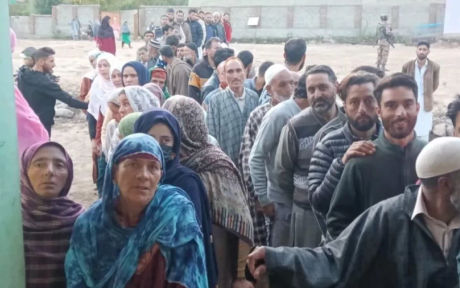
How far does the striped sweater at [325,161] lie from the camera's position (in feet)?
11.4

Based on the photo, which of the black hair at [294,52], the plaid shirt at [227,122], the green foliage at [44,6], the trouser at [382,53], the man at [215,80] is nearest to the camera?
the plaid shirt at [227,122]

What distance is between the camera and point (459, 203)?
7.97 feet

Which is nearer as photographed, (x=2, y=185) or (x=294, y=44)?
(x=2, y=185)

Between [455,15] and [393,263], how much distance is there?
353cm

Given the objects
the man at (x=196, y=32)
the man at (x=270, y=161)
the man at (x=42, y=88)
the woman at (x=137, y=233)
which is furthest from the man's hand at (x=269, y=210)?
the man at (x=196, y=32)

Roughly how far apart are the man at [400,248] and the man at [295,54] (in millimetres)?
3589

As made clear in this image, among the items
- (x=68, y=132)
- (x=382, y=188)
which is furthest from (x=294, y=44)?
(x=68, y=132)

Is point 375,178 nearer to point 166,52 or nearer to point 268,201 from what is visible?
point 268,201

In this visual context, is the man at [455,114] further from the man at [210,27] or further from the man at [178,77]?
the man at [210,27]

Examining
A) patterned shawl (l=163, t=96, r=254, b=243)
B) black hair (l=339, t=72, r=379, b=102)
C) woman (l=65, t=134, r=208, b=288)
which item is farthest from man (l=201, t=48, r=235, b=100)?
woman (l=65, t=134, r=208, b=288)

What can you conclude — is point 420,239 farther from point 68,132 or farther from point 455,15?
point 68,132

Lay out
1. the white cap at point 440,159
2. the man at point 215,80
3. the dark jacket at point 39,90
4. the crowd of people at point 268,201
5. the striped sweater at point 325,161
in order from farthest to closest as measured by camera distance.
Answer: the man at point 215,80
the dark jacket at point 39,90
the striped sweater at point 325,161
the crowd of people at point 268,201
the white cap at point 440,159

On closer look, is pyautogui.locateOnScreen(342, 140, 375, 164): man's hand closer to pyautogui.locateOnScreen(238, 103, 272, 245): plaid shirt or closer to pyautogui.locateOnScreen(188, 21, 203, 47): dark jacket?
pyautogui.locateOnScreen(238, 103, 272, 245): plaid shirt

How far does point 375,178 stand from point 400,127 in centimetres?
27
